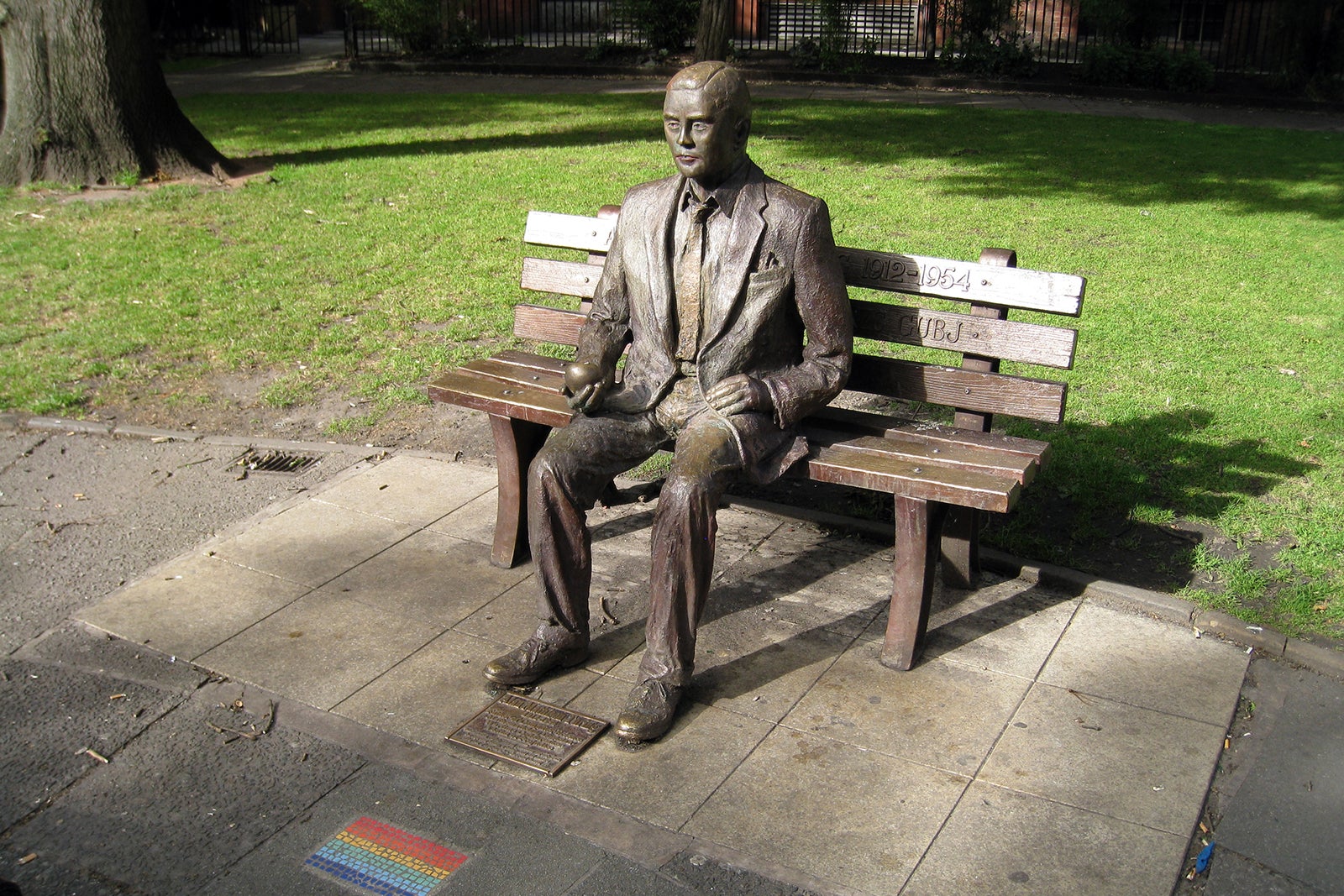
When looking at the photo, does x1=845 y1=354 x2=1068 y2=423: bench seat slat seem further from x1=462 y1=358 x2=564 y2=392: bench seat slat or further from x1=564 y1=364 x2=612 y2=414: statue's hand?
x1=462 y1=358 x2=564 y2=392: bench seat slat

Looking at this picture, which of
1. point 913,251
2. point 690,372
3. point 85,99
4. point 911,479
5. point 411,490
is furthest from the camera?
point 85,99

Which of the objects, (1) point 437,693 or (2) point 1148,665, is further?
(2) point 1148,665

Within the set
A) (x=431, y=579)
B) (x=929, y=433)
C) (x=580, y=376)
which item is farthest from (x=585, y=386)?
(x=929, y=433)

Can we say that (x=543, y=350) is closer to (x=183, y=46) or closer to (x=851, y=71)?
(x=851, y=71)

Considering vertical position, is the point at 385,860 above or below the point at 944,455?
below

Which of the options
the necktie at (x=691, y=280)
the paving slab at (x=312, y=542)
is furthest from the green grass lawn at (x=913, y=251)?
the necktie at (x=691, y=280)

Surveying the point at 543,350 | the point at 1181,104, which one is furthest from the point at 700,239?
the point at 1181,104

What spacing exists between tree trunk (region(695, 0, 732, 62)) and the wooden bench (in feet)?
36.8

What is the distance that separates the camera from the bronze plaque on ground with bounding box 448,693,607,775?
12.4 ft

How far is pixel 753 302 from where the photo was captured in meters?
4.23

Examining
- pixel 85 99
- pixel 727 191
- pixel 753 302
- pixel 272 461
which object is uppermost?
pixel 85 99

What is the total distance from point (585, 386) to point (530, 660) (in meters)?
0.96

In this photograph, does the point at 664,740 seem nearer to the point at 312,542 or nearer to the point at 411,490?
the point at 312,542

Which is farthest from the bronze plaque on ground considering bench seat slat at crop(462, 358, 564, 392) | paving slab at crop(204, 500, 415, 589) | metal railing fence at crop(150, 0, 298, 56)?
metal railing fence at crop(150, 0, 298, 56)
